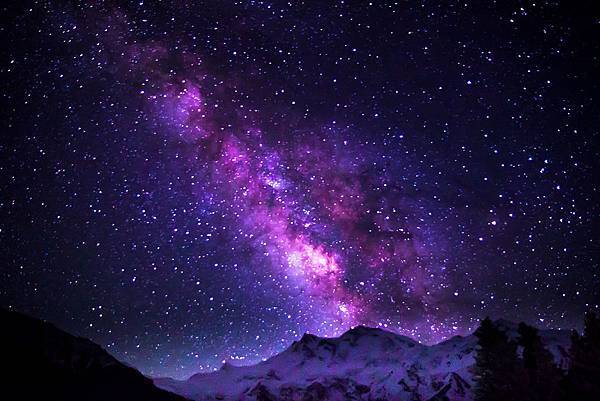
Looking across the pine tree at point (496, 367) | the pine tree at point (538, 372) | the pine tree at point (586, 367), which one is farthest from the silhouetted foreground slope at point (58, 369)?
the pine tree at point (586, 367)

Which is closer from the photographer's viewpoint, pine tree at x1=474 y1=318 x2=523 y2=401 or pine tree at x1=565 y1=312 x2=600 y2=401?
pine tree at x1=474 y1=318 x2=523 y2=401

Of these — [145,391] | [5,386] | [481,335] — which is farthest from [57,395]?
A: [481,335]

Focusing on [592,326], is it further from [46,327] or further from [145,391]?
[46,327]

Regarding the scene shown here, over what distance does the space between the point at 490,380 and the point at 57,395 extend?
10845cm

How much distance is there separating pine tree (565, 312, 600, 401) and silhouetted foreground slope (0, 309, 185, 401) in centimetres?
10066

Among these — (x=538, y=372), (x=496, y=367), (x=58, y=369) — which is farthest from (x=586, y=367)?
(x=58, y=369)

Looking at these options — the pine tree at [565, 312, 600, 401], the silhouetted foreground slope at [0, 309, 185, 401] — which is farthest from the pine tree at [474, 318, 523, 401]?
the silhouetted foreground slope at [0, 309, 185, 401]

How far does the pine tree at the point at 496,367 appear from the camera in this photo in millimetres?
18891

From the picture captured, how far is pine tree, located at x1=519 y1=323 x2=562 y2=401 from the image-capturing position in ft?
61.1

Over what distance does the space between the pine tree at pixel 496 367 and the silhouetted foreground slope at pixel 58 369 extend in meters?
97.1

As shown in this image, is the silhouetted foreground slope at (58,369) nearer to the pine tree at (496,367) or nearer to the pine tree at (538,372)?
the pine tree at (496,367)

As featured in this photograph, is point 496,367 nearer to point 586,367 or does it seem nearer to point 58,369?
point 586,367

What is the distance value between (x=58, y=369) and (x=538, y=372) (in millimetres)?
122326

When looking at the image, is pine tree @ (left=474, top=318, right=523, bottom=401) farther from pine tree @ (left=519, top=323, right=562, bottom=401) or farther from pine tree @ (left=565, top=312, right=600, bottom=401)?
pine tree @ (left=565, top=312, right=600, bottom=401)
